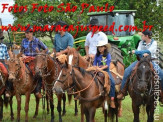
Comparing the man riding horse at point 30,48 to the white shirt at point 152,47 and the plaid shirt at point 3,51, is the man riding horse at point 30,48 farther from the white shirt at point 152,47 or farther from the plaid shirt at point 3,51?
the white shirt at point 152,47

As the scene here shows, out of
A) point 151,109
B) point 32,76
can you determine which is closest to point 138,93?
point 151,109

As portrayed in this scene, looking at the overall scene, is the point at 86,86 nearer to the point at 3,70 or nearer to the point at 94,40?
the point at 94,40

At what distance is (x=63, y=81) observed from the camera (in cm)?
679

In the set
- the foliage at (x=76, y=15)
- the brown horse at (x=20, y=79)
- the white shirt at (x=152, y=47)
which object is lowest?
the brown horse at (x=20, y=79)

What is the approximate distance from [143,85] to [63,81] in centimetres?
176

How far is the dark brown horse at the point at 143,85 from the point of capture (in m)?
7.32

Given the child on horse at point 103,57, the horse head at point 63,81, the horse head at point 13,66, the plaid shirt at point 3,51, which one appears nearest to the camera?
the horse head at point 63,81

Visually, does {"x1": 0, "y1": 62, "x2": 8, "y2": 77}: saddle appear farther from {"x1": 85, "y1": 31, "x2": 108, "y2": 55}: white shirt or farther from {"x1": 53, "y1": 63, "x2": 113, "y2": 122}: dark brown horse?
{"x1": 53, "y1": 63, "x2": 113, "y2": 122}: dark brown horse

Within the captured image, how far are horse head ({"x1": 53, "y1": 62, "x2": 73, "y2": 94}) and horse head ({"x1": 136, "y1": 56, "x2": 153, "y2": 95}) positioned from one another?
1544 mm

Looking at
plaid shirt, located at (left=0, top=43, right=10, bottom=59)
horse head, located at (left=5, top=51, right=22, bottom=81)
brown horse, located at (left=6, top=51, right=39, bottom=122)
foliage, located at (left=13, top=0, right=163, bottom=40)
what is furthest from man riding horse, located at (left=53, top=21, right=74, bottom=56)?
foliage, located at (left=13, top=0, right=163, bottom=40)

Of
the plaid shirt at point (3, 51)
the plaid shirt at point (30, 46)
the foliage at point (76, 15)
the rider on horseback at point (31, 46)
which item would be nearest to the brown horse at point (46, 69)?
the rider on horseback at point (31, 46)

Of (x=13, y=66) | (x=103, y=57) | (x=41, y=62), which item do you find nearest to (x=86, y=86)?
(x=103, y=57)

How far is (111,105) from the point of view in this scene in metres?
8.19

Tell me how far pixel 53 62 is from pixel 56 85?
2589mm
